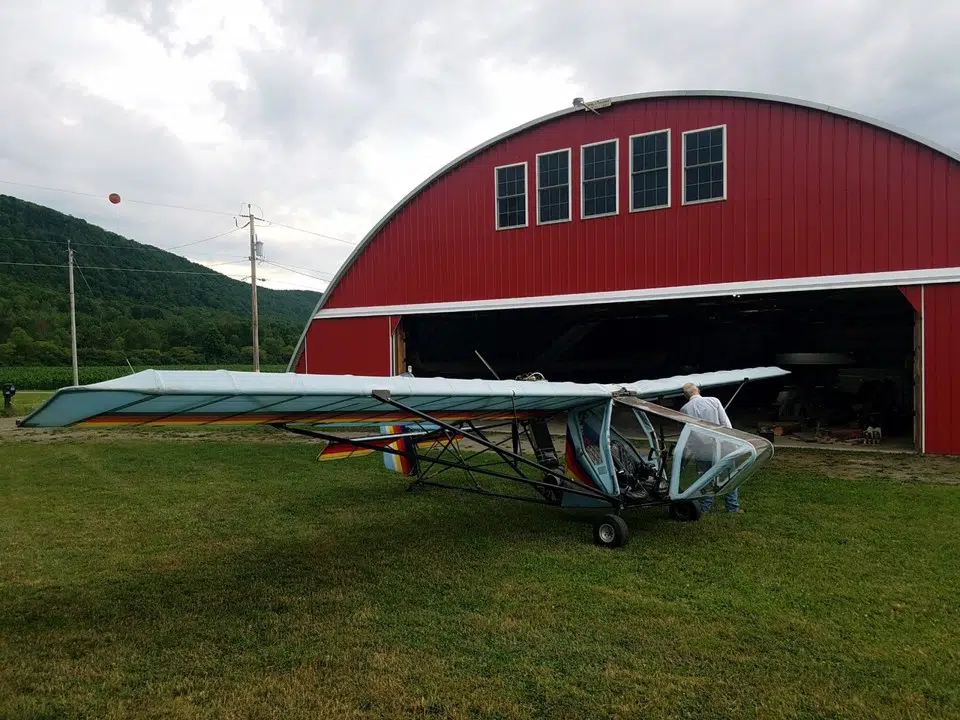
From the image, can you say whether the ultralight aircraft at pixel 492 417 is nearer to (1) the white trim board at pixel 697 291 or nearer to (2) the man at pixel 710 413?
(2) the man at pixel 710 413

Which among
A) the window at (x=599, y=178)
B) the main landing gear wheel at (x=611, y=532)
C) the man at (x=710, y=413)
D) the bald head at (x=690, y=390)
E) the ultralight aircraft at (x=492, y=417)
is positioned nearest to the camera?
the ultralight aircraft at (x=492, y=417)

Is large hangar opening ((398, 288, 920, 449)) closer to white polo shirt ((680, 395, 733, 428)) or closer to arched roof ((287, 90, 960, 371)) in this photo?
A: arched roof ((287, 90, 960, 371))

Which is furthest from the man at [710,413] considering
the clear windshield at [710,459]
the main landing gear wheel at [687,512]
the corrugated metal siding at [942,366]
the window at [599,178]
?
the window at [599,178]

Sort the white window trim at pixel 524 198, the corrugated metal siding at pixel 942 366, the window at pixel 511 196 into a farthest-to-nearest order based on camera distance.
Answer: the window at pixel 511 196 → the white window trim at pixel 524 198 → the corrugated metal siding at pixel 942 366

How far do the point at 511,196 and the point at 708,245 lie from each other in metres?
5.64

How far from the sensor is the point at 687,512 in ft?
27.3

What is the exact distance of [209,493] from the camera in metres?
10.7

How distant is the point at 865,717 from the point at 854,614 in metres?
1.71

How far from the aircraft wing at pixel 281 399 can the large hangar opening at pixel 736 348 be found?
11.7m

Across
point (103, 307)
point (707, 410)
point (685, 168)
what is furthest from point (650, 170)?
point (103, 307)

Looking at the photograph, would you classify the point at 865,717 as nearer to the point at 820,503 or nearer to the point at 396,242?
the point at 820,503

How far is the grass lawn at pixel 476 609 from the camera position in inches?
163

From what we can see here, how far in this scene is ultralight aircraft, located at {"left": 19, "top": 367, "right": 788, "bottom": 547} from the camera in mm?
4520

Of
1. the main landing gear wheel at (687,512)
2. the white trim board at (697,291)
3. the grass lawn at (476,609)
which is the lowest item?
the grass lawn at (476,609)
